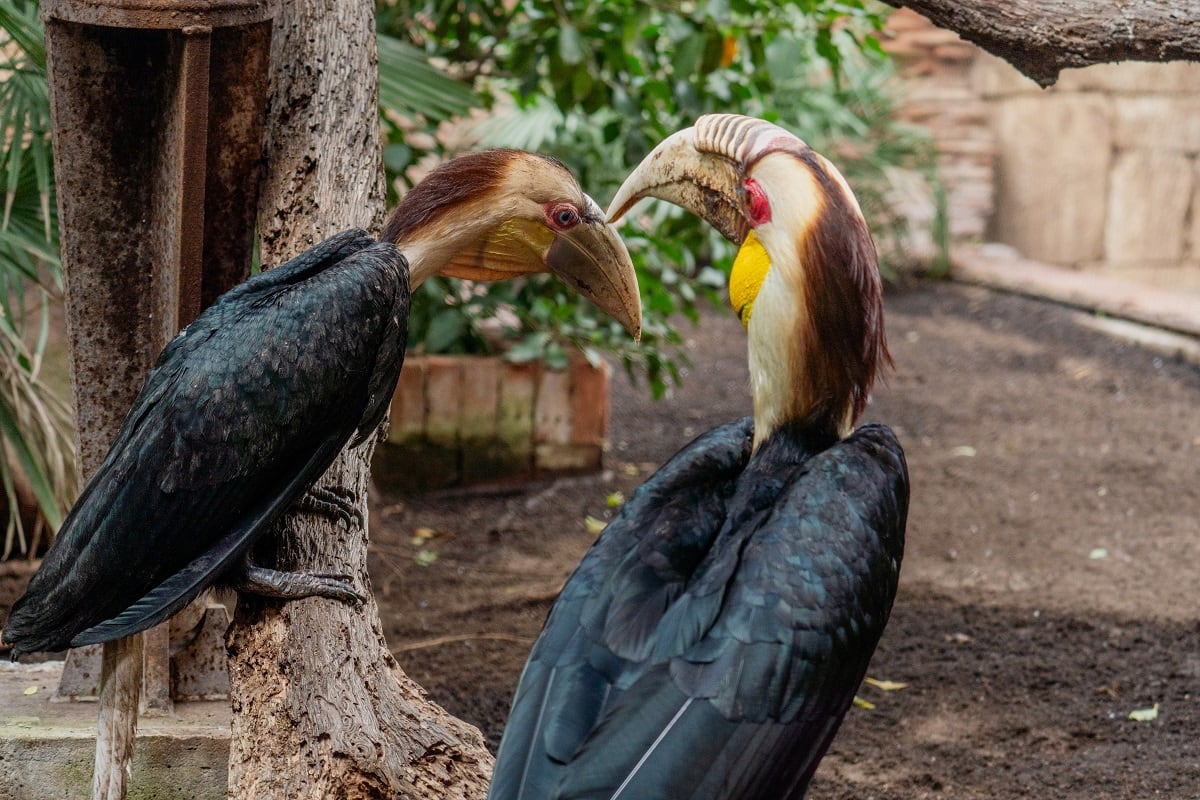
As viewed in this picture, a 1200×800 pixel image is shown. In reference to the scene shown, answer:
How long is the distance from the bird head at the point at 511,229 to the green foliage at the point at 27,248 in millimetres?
1053

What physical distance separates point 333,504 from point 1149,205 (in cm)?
859

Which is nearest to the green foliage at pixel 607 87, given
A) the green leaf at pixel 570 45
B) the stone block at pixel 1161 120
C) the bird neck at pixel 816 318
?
the green leaf at pixel 570 45

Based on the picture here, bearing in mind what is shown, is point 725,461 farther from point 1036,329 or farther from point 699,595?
point 1036,329

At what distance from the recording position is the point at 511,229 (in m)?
2.49

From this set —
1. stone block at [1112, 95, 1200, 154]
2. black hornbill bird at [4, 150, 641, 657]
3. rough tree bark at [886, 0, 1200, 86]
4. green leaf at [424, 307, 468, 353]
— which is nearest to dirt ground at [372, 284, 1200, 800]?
green leaf at [424, 307, 468, 353]

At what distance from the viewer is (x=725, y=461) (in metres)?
2.19

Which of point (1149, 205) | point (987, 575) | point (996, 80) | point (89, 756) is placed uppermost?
point (996, 80)

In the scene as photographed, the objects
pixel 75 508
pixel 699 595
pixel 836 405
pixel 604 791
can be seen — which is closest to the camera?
pixel 604 791

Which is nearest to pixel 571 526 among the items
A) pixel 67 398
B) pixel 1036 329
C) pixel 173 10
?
pixel 67 398

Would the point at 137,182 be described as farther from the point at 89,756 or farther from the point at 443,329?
the point at 443,329

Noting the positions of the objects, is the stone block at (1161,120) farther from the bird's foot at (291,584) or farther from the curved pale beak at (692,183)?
the bird's foot at (291,584)

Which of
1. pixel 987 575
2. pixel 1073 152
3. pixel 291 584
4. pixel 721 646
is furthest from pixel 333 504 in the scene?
pixel 1073 152

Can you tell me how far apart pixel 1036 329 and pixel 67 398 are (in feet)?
19.6

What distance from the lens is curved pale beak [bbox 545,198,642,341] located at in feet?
8.18
